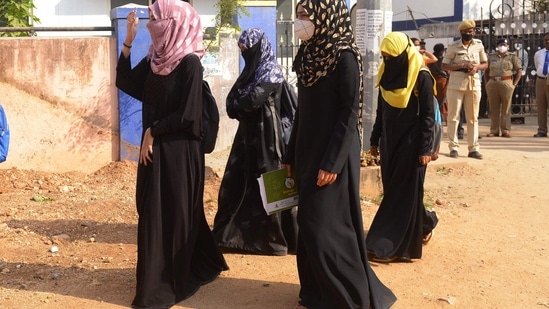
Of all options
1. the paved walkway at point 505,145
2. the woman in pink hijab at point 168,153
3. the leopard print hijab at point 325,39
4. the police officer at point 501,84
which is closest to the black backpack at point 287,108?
the woman in pink hijab at point 168,153

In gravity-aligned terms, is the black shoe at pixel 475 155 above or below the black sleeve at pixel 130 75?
below

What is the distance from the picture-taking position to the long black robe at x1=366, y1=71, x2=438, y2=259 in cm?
606

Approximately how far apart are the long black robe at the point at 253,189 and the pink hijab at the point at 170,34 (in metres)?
1.23

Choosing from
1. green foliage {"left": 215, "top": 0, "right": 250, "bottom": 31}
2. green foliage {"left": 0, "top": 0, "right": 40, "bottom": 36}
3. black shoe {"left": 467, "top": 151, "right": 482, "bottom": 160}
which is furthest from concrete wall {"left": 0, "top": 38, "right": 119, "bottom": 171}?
black shoe {"left": 467, "top": 151, "right": 482, "bottom": 160}

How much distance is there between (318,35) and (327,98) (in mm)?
359

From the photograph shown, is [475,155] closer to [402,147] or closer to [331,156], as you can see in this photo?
[402,147]

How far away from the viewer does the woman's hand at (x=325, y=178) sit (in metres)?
4.57

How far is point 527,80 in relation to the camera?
1599cm

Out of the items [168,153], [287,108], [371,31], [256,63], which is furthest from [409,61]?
[371,31]

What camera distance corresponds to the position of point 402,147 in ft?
20.2

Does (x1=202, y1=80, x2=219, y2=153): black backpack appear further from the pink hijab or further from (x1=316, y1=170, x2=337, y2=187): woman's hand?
(x1=316, y1=170, x2=337, y2=187): woman's hand

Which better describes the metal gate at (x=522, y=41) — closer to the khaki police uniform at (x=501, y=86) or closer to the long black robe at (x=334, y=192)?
the khaki police uniform at (x=501, y=86)

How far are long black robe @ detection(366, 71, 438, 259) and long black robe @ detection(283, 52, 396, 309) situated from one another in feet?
4.41

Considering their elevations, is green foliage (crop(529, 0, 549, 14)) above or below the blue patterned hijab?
above
